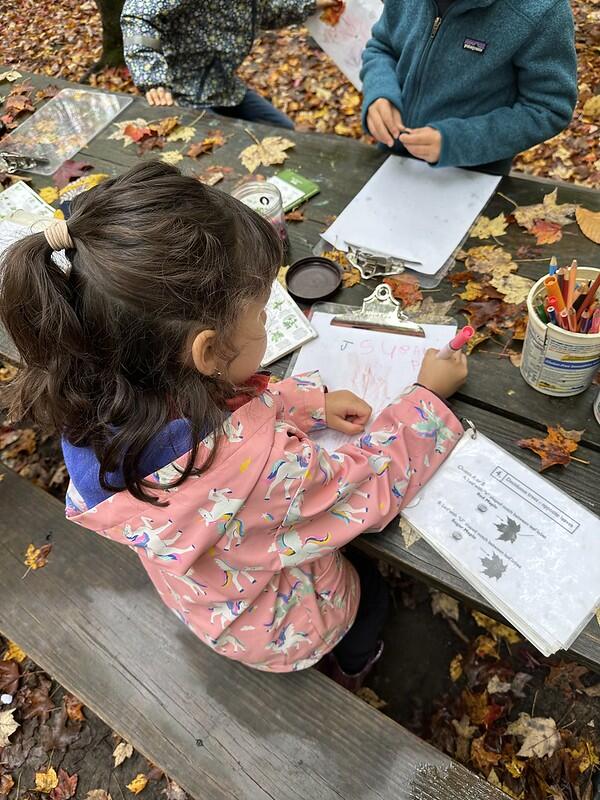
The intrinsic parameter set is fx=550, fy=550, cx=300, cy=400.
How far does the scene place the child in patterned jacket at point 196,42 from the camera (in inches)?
106

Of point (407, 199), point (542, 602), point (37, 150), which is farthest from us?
point (37, 150)

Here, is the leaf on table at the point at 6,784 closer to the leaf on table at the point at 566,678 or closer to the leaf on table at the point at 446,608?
the leaf on table at the point at 446,608

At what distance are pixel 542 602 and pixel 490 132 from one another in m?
1.55

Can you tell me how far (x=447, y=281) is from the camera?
5.46 feet

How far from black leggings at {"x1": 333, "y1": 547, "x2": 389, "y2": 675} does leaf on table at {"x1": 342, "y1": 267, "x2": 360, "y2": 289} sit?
99cm

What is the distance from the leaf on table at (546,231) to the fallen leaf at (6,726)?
8.39 feet

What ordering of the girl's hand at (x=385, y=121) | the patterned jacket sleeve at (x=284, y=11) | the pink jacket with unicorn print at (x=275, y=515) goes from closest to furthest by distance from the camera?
the pink jacket with unicorn print at (x=275, y=515) → the girl's hand at (x=385, y=121) → the patterned jacket sleeve at (x=284, y=11)

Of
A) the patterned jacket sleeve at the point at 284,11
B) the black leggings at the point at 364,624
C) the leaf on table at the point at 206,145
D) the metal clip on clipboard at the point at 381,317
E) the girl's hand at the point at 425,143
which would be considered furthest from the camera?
the patterned jacket sleeve at the point at 284,11

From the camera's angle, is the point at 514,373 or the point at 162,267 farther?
the point at 514,373

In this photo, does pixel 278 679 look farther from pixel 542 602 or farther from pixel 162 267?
pixel 162 267

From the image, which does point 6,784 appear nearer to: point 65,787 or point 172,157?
point 65,787

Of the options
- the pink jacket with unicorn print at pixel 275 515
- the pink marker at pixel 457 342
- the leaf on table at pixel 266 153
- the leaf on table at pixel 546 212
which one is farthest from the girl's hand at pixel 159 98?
the pink marker at pixel 457 342

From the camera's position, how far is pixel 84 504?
48.6 inches

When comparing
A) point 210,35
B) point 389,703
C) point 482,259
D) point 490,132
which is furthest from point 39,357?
point 210,35
